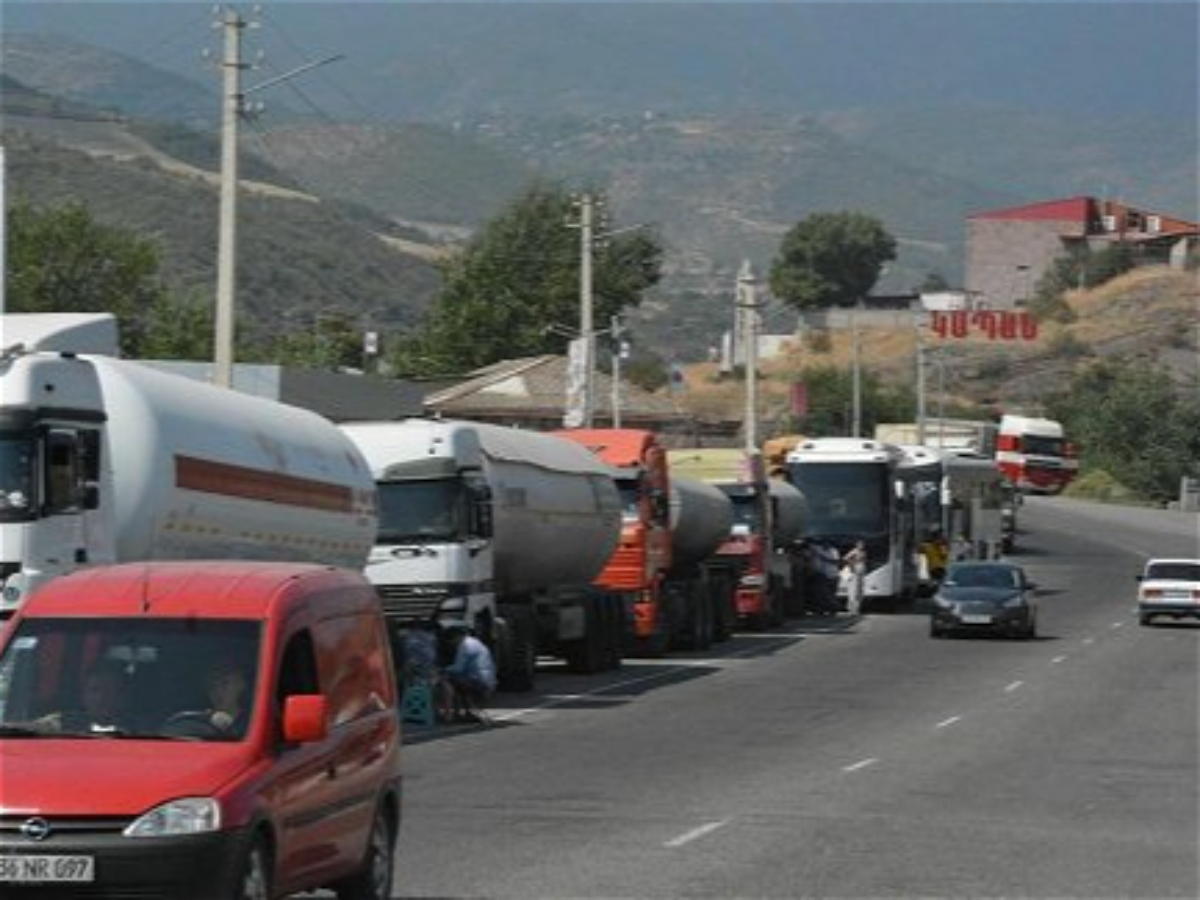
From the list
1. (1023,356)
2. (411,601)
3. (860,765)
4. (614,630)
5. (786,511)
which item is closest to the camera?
(860,765)

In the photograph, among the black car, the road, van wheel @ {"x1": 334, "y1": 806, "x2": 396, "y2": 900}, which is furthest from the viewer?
the black car

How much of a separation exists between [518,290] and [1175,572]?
286 ft

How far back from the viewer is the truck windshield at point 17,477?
24609mm

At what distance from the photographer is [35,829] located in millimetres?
12742

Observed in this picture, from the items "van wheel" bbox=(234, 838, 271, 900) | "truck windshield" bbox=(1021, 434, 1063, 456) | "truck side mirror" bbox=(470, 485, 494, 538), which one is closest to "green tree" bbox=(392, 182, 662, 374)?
"truck windshield" bbox=(1021, 434, 1063, 456)

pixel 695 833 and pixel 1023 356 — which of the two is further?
pixel 1023 356

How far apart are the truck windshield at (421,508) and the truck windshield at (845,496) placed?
87.9ft

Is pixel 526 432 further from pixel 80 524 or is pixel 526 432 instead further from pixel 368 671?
pixel 368 671

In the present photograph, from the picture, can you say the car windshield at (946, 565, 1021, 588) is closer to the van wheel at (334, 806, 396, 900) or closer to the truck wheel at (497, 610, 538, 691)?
the truck wheel at (497, 610, 538, 691)

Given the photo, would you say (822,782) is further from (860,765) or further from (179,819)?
(179,819)

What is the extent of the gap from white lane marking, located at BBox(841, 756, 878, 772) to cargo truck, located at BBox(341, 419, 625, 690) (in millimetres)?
7510

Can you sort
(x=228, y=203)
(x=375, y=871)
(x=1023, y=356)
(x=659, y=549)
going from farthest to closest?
(x=1023, y=356) → (x=659, y=549) → (x=228, y=203) → (x=375, y=871)

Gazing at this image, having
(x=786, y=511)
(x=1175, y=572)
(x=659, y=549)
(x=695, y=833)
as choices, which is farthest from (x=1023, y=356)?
(x=695, y=833)

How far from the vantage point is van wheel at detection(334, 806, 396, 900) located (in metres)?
15.2
